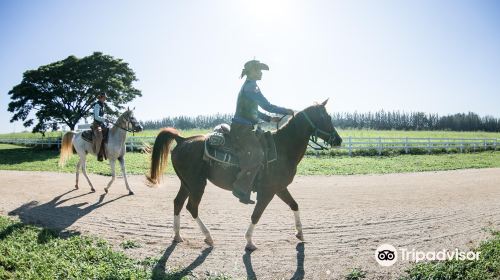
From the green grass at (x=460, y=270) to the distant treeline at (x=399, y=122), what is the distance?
10958cm

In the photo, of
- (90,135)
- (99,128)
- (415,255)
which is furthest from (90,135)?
(415,255)

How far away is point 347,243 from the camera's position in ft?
19.5

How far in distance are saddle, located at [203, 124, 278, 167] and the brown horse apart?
131 mm

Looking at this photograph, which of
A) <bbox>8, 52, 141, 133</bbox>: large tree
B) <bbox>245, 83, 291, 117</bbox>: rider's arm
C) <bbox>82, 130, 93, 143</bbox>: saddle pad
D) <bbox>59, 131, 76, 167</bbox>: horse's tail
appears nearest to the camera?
<bbox>245, 83, 291, 117</bbox>: rider's arm

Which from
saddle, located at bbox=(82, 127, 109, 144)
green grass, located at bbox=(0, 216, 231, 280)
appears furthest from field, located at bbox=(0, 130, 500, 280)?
saddle, located at bbox=(82, 127, 109, 144)

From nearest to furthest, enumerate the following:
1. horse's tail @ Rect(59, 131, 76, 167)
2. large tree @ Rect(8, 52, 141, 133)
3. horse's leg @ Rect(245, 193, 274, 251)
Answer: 1. horse's leg @ Rect(245, 193, 274, 251)
2. horse's tail @ Rect(59, 131, 76, 167)
3. large tree @ Rect(8, 52, 141, 133)

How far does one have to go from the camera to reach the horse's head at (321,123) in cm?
587

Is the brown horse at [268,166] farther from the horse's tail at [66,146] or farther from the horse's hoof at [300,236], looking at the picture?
the horse's tail at [66,146]

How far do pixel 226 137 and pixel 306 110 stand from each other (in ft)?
4.86

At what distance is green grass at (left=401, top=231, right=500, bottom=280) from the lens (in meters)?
4.48

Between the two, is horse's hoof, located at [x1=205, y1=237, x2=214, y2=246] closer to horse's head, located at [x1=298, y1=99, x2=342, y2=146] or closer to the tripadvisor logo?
horse's head, located at [x1=298, y1=99, x2=342, y2=146]

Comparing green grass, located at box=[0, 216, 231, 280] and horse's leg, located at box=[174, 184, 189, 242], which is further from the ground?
horse's leg, located at box=[174, 184, 189, 242]

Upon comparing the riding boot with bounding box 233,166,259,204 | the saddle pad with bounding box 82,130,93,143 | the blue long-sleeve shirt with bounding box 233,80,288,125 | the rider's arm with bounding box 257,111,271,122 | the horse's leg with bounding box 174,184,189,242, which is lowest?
the horse's leg with bounding box 174,184,189,242

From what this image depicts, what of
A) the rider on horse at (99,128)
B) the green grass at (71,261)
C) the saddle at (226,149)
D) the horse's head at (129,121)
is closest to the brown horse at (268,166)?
the saddle at (226,149)
